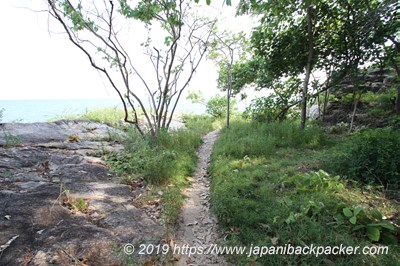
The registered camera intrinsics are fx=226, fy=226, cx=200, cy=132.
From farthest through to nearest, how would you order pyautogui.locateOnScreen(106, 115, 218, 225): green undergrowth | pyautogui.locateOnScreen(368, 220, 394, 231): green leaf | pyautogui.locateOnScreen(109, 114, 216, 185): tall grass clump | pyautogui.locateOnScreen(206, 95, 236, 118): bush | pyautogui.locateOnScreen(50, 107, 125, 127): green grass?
1. pyautogui.locateOnScreen(206, 95, 236, 118): bush
2. pyautogui.locateOnScreen(50, 107, 125, 127): green grass
3. pyautogui.locateOnScreen(109, 114, 216, 185): tall grass clump
4. pyautogui.locateOnScreen(106, 115, 218, 225): green undergrowth
5. pyautogui.locateOnScreen(368, 220, 394, 231): green leaf

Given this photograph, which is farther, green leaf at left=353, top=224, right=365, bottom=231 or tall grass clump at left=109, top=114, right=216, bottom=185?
tall grass clump at left=109, top=114, right=216, bottom=185

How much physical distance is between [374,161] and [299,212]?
1.82 metres

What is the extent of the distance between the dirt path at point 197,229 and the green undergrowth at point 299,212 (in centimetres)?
21

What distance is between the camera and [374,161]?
11.7 feet

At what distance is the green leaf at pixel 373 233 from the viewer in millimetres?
2221

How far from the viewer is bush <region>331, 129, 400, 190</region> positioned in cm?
343

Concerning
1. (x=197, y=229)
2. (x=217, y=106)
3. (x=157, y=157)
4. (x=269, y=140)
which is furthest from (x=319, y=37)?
(x=217, y=106)

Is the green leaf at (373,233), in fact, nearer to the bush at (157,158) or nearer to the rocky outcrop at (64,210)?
the rocky outcrop at (64,210)

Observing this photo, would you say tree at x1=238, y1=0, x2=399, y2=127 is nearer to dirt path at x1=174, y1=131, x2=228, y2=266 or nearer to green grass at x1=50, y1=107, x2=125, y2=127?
dirt path at x1=174, y1=131, x2=228, y2=266

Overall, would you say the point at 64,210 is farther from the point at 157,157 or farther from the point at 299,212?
the point at 299,212

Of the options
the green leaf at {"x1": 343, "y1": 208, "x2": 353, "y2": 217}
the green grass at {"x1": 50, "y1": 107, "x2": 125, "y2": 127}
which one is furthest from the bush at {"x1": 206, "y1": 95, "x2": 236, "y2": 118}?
the green leaf at {"x1": 343, "y1": 208, "x2": 353, "y2": 217}

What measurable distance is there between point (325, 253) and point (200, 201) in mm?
2150

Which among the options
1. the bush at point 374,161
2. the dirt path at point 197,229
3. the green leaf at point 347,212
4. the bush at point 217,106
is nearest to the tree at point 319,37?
the bush at point 374,161

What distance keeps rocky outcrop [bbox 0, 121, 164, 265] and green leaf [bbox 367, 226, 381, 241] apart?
222 centimetres
